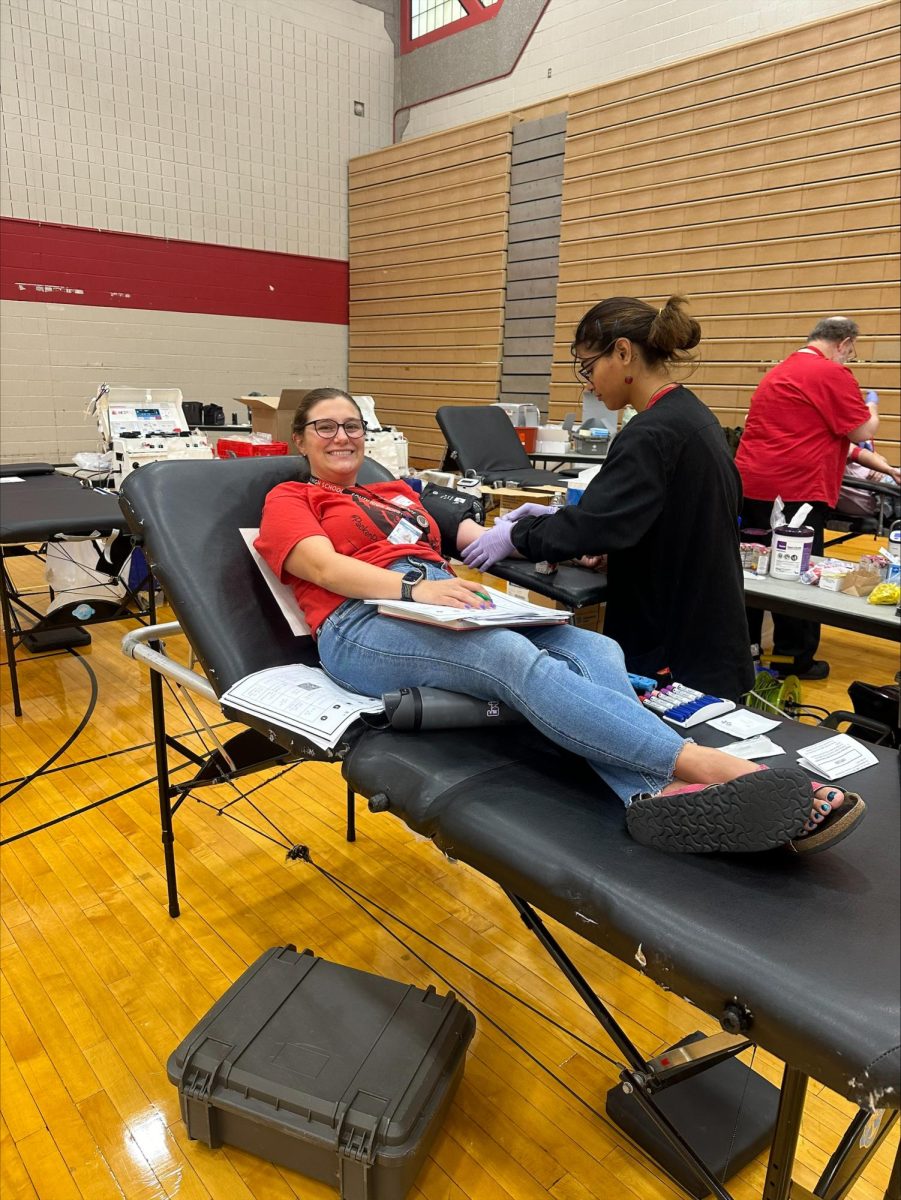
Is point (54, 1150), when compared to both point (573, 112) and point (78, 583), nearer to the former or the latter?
point (78, 583)

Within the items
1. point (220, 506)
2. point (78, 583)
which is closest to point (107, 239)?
point (78, 583)

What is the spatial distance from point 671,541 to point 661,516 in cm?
7

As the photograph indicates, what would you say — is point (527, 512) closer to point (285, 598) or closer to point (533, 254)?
point (285, 598)

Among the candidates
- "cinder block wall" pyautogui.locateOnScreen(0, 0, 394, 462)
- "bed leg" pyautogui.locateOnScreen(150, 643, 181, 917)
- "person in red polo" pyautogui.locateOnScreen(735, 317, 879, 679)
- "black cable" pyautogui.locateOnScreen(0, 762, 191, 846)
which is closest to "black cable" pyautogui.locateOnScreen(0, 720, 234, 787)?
"black cable" pyautogui.locateOnScreen(0, 762, 191, 846)

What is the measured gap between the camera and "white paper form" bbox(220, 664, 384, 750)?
1.41 metres

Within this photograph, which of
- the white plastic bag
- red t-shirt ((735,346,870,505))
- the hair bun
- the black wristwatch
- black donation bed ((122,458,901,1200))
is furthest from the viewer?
the white plastic bag

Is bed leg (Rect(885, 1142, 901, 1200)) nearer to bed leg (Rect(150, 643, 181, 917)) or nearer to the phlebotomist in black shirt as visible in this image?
the phlebotomist in black shirt

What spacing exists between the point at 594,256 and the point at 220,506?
6.43 meters

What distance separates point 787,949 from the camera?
2.97 ft

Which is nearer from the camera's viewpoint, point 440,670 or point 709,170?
point 440,670

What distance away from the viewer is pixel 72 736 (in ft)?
9.47

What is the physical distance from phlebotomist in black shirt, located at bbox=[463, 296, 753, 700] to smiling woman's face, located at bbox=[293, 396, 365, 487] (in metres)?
0.49

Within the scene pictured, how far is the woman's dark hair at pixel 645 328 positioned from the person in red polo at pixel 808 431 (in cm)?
185

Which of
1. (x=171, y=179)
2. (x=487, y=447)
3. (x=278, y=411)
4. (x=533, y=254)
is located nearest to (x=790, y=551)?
(x=487, y=447)
